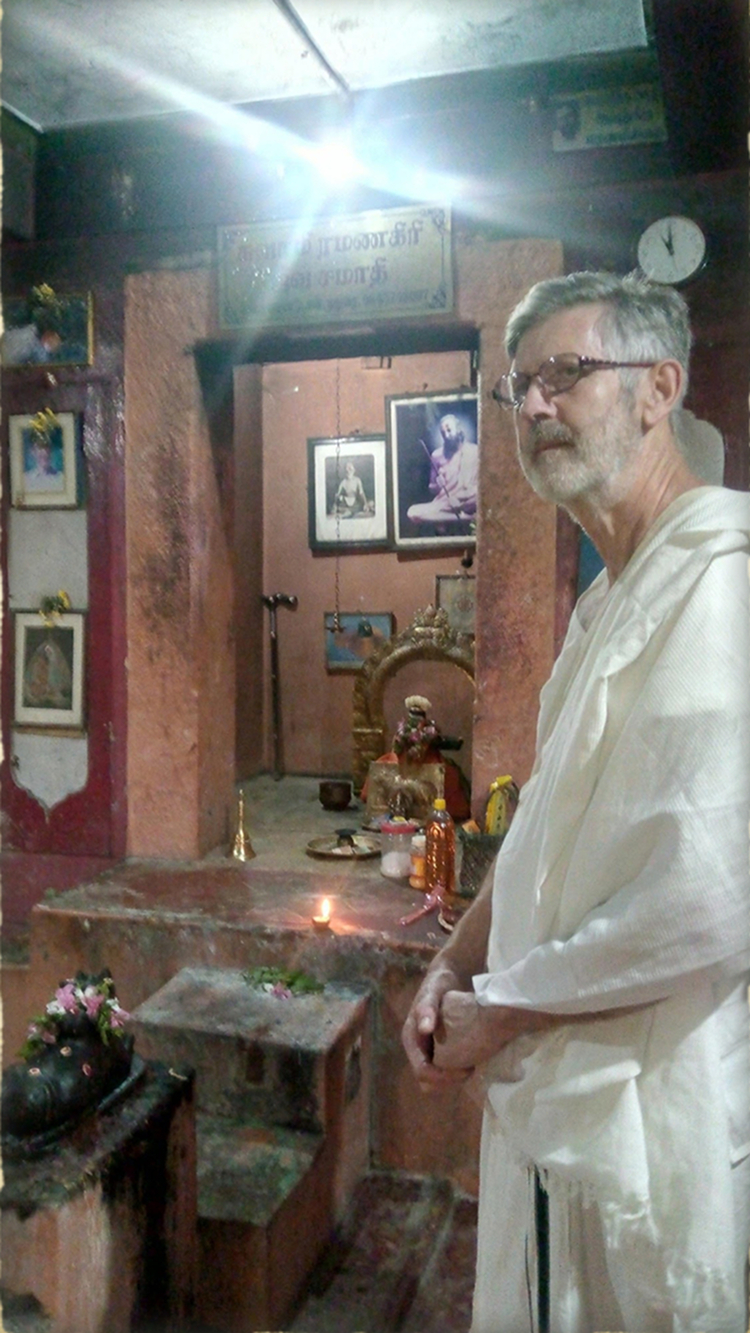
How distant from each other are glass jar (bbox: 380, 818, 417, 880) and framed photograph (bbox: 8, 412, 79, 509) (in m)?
1.97

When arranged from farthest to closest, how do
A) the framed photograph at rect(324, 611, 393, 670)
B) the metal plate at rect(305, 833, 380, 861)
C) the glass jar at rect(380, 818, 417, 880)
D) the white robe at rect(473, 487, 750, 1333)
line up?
the framed photograph at rect(324, 611, 393, 670)
the metal plate at rect(305, 833, 380, 861)
the glass jar at rect(380, 818, 417, 880)
the white robe at rect(473, 487, 750, 1333)

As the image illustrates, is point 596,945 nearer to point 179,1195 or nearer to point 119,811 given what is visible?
point 179,1195

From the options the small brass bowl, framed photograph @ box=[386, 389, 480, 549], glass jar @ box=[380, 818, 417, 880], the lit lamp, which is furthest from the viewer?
framed photograph @ box=[386, 389, 480, 549]

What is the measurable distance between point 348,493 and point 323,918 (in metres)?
3.34

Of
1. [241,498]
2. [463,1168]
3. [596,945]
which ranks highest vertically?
[241,498]

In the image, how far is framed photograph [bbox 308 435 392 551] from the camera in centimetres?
575

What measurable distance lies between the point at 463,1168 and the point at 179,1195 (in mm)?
1164

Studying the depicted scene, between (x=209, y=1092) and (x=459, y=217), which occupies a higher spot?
(x=459, y=217)

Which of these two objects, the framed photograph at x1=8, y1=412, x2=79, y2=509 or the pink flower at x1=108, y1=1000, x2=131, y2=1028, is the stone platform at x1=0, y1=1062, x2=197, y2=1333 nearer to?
the pink flower at x1=108, y1=1000, x2=131, y2=1028

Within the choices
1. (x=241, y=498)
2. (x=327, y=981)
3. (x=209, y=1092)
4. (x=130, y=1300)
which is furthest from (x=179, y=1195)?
(x=241, y=498)

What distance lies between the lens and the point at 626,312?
1.47 m

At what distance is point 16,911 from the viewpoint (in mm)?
4098

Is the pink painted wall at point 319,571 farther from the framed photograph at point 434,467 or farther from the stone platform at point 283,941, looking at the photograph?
the stone platform at point 283,941

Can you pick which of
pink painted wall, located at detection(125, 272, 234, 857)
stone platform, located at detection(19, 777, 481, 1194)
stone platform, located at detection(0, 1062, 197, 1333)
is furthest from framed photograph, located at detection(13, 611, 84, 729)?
stone platform, located at detection(0, 1062, 197, 1333)
